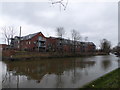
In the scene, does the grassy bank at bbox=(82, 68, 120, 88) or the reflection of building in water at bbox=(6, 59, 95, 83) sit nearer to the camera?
the grassy bank at bbox=(82, 68, 120, 88)

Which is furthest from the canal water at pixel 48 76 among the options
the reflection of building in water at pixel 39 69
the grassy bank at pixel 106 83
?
the grassy bank at pixel 106 83

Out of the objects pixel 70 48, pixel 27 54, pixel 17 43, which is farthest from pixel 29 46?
pixel 70 48

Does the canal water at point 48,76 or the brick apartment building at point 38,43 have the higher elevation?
the brick apartment building at point 38,43

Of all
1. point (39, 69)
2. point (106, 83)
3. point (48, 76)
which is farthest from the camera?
point (39, 69)

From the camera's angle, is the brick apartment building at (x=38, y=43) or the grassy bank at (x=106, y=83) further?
the brick apartment building at (x=38, y=43)

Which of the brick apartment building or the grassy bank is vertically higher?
the brick apartment building

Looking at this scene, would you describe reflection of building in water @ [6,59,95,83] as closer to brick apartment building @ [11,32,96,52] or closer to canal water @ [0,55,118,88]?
canal water @ [0,55,118,88]

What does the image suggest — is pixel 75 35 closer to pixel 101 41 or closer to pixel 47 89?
pixel 101 41

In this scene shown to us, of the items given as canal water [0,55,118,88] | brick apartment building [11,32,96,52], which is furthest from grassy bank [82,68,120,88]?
brick apartment building [11,32,96,52]

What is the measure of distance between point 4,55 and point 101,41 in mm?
68487

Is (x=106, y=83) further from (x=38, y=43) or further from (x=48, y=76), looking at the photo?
(x=38, y=43)

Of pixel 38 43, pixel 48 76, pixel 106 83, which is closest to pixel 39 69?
pixel 48 76

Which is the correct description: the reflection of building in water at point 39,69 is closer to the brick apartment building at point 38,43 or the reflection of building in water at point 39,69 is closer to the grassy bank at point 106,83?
the grassy bank at point 106,83

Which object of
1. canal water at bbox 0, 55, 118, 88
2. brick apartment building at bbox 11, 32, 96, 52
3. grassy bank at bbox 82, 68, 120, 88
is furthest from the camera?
brick apartment building at bbox 11, 32, 96, 52
